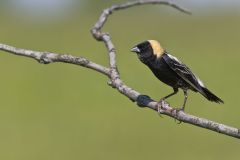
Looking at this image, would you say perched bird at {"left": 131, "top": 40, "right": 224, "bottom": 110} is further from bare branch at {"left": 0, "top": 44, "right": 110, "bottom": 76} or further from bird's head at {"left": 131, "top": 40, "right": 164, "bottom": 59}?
bare branch at {"left": 0, "top": 44, "right": 110, "bottom": 76}

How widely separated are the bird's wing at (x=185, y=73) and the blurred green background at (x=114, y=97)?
6.11 metres

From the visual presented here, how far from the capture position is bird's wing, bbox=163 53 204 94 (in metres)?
3.98

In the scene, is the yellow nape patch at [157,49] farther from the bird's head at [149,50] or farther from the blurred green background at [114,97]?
the blurred green background at [114,97]

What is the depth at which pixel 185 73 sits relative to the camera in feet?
13.2

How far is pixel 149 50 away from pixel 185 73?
0.72ft

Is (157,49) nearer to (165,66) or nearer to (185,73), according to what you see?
(165,66)

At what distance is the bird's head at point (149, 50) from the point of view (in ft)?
13.5

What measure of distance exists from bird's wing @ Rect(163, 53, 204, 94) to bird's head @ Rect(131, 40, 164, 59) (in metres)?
0.08

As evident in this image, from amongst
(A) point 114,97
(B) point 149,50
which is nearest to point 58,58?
(B) point 149,50

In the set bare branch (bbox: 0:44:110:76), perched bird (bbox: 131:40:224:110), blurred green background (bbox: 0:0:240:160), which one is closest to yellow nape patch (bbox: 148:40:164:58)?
perched bird (bbox: 131:40:224:110)

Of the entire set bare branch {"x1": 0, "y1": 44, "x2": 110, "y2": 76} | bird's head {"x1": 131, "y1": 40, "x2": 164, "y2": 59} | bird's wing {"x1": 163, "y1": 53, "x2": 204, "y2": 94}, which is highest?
bird's head {"x1": 131, "y1": 40, "x2": 164, "y2": 59}

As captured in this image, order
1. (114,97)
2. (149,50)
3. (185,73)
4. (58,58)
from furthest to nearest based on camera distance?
(114,97) < (149,50) < (185,73) < (58,58)

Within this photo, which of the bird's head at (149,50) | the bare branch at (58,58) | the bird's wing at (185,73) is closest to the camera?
the bare branch at (58,58)

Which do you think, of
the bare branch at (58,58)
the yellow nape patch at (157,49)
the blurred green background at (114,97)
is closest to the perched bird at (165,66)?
the yellow nape patch at (157,49)
